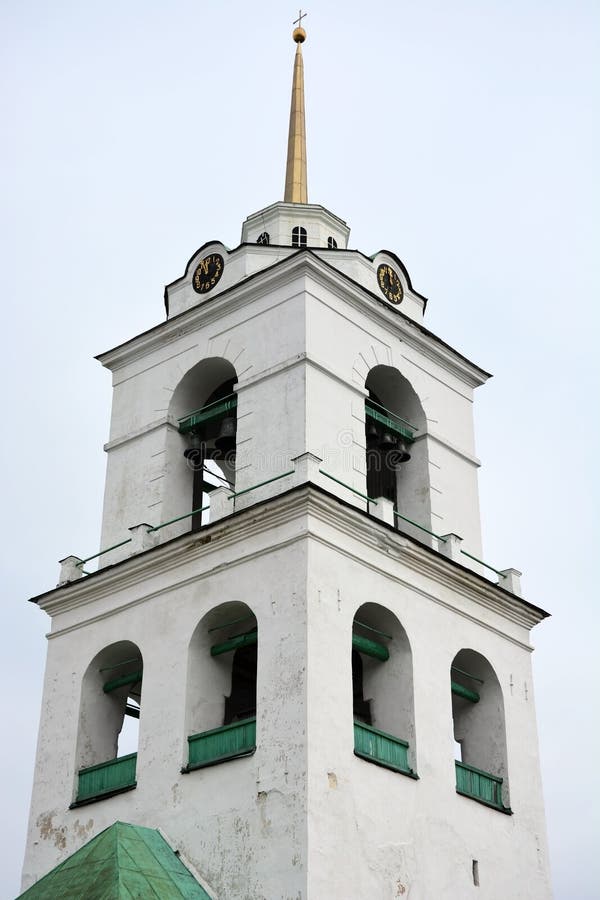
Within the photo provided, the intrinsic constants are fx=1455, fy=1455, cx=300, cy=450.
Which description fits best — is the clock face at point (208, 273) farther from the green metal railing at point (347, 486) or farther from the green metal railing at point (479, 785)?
the green metal railing at point (479, 785)

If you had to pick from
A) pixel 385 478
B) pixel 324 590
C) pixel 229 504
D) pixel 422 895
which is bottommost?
pixel 422 895

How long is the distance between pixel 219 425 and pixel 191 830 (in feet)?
24.9

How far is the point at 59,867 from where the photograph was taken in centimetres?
1991

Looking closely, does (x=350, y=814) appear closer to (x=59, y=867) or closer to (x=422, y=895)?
(x=422, y=895)

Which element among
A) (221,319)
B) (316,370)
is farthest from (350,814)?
(221,319)

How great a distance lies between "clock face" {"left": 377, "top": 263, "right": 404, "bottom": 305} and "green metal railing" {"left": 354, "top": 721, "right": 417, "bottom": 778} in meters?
8.42

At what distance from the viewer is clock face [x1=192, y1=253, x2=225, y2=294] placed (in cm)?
2575

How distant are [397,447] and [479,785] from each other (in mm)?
5848

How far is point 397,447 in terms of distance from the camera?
24.7 meters

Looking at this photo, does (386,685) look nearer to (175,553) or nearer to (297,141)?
(175,553)

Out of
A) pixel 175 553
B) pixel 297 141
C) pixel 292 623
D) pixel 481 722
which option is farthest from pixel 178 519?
pixel 297 141

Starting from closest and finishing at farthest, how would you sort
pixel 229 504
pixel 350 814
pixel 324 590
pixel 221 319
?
pixel 350 814 < pixel 324 590 < pixel 229 504 < pixel 221 319

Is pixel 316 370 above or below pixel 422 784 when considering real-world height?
above

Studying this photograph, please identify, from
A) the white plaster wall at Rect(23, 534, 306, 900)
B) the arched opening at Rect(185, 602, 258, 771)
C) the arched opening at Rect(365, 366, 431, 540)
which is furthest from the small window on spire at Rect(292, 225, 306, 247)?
the arched opening at Rect(185, 602, 258, 771)
